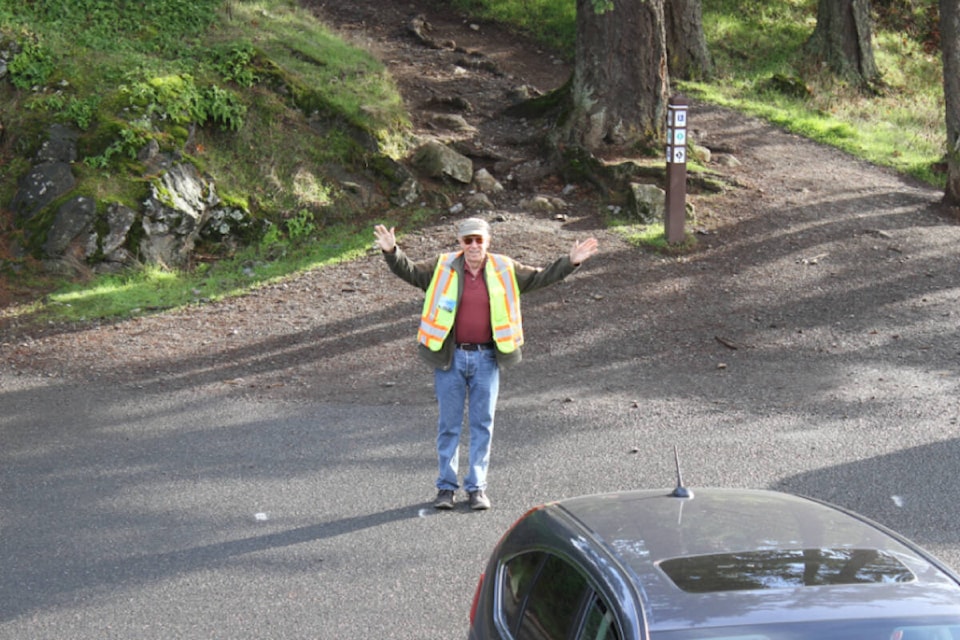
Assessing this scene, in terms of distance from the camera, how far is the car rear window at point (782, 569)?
11.1 ft

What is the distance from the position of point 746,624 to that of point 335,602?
339 centimetres

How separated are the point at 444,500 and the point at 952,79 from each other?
11.5 metres

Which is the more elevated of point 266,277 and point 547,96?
point 547,96

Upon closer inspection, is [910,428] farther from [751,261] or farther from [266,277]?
[266,277]

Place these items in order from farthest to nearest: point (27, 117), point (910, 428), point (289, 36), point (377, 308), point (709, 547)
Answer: point (289, 36)
point (27, 117)
point (377, 308)
point (910, 428)
point (709, 547)

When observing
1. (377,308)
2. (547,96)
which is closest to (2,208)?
(377,308)

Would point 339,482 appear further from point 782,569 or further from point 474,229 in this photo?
point 782,569

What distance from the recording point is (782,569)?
11.4ft

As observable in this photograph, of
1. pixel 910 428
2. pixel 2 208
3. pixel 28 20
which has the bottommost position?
pixel 910 428

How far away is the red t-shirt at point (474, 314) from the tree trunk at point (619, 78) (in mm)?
9214

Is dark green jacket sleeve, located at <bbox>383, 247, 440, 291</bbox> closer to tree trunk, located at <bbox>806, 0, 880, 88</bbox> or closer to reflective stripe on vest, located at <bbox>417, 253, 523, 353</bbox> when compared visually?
reflective stripe on vest, located at <bbox>417, 253, 523, 353</bbox>

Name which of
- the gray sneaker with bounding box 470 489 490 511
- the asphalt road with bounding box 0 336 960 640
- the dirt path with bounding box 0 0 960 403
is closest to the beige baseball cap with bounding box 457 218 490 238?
the gray sneaker with bounding box 470 489 490 511

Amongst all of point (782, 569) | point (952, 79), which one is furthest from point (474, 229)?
point (952, 79)

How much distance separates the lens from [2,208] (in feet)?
44.7
